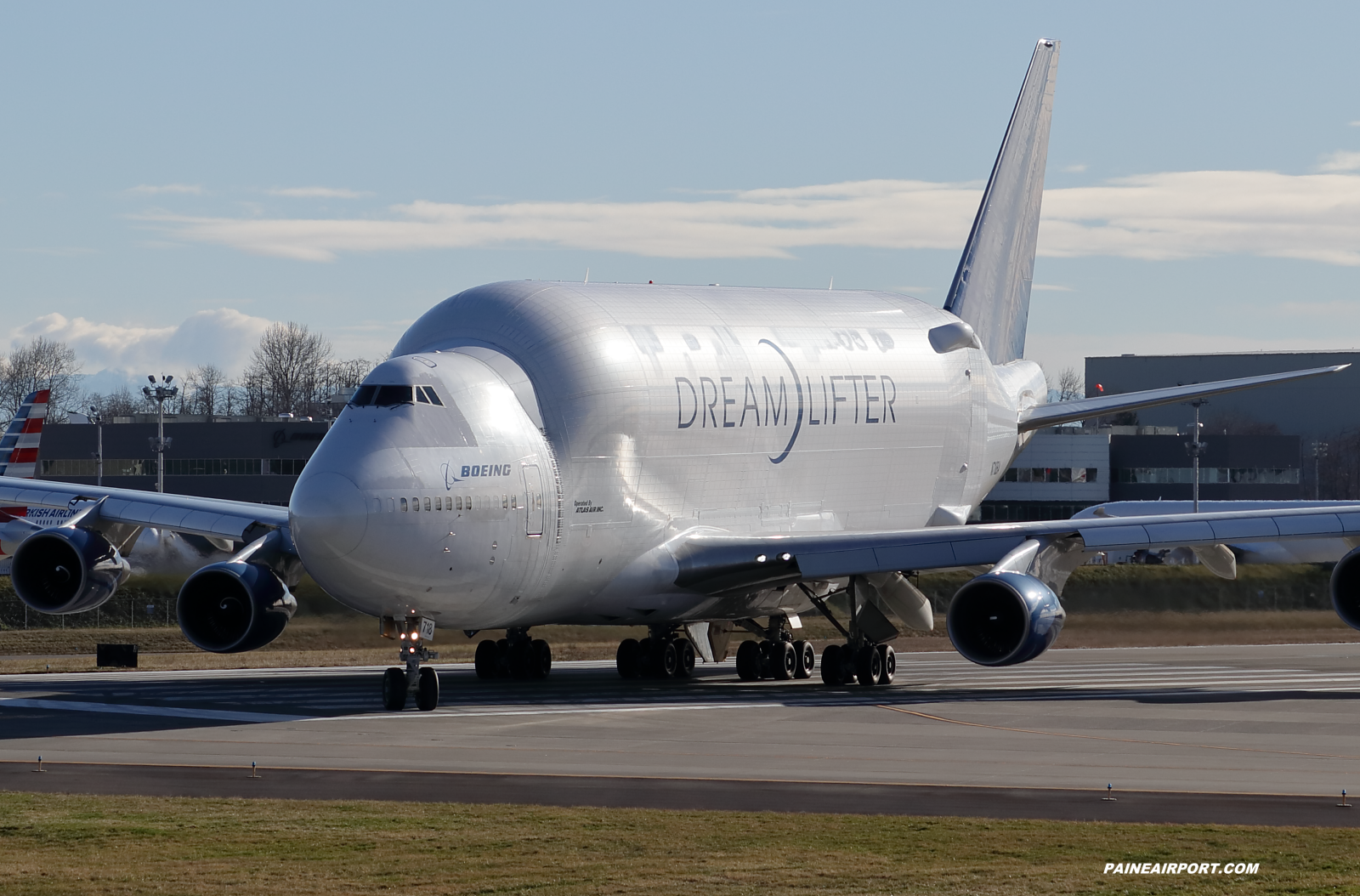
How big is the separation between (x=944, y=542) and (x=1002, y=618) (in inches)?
102

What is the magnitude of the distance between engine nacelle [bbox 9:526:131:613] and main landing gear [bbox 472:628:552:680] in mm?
8354

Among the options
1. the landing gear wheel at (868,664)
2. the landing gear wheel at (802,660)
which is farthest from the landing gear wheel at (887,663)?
the landing gear wheel at (802,660)

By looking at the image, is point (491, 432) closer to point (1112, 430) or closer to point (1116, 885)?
point (1116, 885)

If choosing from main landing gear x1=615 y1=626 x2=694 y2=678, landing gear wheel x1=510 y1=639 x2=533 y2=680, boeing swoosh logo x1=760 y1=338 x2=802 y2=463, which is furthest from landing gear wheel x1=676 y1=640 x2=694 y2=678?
boeing swoosh logo x1=760 y1=338 x2=802 y2=463

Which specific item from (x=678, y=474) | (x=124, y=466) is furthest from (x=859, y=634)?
(x=124, y=466)

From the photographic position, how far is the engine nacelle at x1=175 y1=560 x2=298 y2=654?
33844mm

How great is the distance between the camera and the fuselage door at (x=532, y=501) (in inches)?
1309

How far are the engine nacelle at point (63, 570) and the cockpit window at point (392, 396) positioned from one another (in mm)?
8926

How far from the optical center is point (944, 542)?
3647 cm

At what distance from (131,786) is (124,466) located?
357 feet

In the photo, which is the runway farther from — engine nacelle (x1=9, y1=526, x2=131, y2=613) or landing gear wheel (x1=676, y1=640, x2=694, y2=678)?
engine nacelle (x1=9, y1=526, x2=131, y2=613)

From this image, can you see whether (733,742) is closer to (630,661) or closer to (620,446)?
(620,446)

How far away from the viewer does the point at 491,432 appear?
3284cm

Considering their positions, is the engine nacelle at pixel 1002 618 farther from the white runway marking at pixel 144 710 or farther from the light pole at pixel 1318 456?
the light pole at pixel 1318 456
